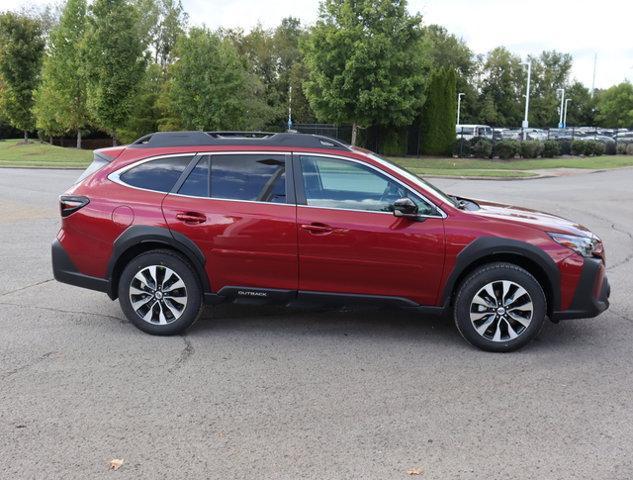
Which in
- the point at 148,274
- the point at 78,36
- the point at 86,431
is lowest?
the point at 86,431

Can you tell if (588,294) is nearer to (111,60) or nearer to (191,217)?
(191,217)

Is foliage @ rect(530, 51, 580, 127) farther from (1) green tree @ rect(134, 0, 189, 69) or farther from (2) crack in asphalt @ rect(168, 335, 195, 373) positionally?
(2) crack in asphalt @ rect(168, 335, 195, 373)

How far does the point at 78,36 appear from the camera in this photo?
3591 cm

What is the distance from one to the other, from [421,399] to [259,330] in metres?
1.93

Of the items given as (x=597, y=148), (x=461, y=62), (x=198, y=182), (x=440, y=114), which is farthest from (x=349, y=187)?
(x=461, y=62)

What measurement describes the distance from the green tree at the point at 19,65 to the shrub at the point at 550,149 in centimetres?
3162

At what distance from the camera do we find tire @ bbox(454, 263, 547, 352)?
16.8ft

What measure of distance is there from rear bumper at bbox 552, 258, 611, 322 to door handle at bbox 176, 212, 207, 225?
3072 mm

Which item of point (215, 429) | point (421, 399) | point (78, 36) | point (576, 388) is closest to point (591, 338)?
point (576, 388)

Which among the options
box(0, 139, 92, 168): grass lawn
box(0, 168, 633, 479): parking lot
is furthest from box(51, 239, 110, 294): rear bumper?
box(0, 139, 92, 168): grass lawn

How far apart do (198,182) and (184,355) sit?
4.92ft

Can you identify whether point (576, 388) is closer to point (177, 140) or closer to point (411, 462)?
point (411, 462)

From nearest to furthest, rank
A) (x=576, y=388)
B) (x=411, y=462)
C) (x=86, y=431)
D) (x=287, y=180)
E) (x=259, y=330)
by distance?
(x=411, y=462) < (x=86, y=431) < (x=576, y=388) < (x=287, y=180) < (x=259, y=330)

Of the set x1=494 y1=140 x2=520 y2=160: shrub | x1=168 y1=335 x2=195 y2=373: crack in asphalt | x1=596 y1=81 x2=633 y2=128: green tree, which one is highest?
x1=596 y1=81 x2=633 y2=128: green tree
